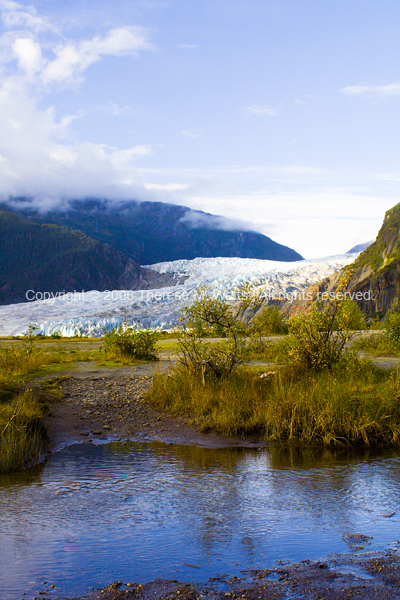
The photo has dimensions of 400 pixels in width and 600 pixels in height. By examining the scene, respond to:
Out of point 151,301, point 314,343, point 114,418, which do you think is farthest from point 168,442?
point 151,301

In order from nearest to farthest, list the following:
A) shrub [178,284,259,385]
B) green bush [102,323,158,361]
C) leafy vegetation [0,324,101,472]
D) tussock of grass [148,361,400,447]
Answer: leafy vegetation [0,324,101,472], tussock of grass [148,361,400,447], shrub [178,284,259,385], green bush [102,323,158,361]

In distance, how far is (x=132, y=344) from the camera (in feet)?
60.7

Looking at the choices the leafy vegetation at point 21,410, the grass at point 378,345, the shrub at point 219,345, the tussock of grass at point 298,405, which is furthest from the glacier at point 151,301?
the tussock of grass at point 298,405

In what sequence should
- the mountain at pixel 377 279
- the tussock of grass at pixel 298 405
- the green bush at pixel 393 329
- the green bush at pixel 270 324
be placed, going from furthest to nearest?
the mountain at pixel 377 279, the green bush at pixel 270 324, the green bush at pixel 393 329, the tussock of grass at pixel 298 405

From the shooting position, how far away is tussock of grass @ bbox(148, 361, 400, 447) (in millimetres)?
9742

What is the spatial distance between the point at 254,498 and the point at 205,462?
1.90m

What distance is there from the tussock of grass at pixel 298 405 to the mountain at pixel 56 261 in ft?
448

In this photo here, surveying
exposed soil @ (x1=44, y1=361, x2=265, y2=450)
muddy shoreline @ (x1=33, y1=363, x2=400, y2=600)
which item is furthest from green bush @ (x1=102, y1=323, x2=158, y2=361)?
exposed soil @ (x1=44, y1=361, x2=265, y2=450)

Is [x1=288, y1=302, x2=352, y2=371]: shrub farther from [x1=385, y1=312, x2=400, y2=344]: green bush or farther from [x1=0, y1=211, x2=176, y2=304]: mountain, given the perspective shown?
[x1=0, y1=211, x2=176, y2=304]: mountain

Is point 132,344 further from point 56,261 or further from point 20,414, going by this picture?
point 56,261

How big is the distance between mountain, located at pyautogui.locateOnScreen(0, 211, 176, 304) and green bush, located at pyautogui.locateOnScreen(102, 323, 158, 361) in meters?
130

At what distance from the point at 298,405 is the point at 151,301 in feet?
161

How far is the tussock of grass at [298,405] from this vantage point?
32.0ft

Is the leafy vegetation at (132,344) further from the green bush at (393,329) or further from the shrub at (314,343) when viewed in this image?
the green bush at (393,329)
